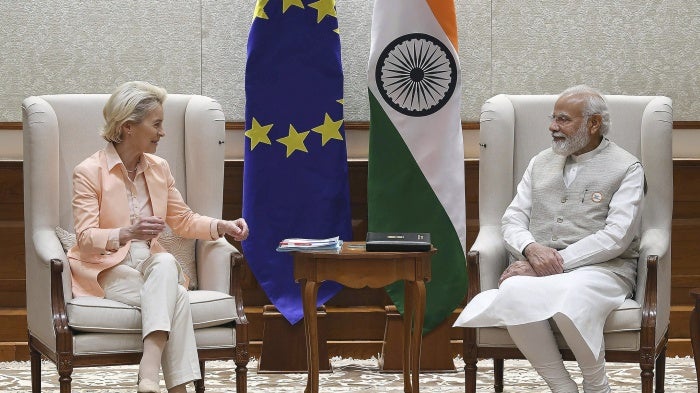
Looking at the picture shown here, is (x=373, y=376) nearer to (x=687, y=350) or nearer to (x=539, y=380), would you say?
(x=539, y=380)

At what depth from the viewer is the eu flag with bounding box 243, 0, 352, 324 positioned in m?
5.01

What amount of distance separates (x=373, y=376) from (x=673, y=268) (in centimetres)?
171

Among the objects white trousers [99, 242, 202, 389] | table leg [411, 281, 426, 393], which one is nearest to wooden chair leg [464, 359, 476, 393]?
table leg [411, 281, 426, 393]

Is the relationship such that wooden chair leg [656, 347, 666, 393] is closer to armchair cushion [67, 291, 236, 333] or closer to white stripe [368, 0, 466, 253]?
white stripe [368, 0, 466, 253]

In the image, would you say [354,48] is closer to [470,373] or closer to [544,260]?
[544,260]

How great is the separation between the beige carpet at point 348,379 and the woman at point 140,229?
782mm

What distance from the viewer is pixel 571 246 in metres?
4.11

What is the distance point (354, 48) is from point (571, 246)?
1.83 meters

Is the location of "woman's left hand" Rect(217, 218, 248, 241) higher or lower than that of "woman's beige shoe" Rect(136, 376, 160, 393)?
higher

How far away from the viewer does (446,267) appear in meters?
4.97

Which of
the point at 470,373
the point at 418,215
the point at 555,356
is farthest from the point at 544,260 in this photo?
the point at 418,215

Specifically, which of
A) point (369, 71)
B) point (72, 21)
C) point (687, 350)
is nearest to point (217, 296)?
point (369, 71)

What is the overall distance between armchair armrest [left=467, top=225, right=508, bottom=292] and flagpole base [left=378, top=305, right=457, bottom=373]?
2.45 feet

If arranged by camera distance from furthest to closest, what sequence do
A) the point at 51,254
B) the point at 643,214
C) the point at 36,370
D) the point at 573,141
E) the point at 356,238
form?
the point at 356,238 < the point at 643,214 < the point at 573,141 < the point at 36,370 < the point at 51,254
